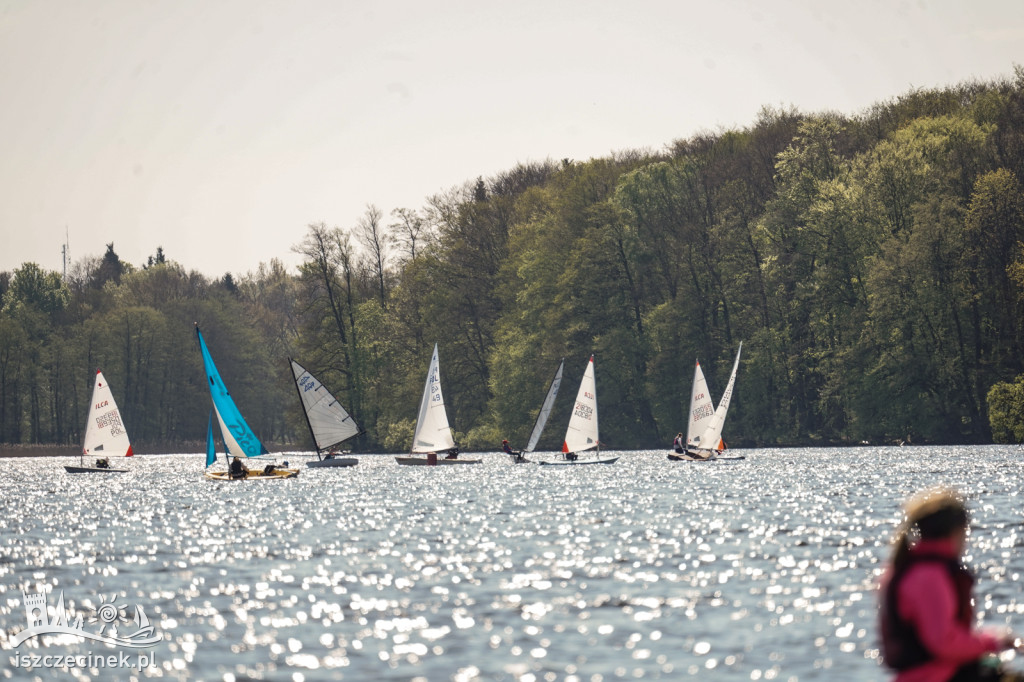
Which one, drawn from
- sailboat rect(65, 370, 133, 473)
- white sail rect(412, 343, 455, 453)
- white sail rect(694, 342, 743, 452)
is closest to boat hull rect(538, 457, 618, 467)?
white sail rect(694, 342, 743, 452)

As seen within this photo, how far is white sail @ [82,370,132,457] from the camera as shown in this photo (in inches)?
2744

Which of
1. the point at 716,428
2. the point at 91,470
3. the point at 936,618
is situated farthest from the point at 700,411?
the point at 936,618

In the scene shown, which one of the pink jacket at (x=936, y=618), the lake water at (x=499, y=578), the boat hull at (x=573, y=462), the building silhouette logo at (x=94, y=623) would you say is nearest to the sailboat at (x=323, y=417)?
the boat hull at (x=573, y=462)

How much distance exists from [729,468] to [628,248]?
32099 mm

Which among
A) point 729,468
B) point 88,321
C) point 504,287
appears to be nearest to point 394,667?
point 729,468

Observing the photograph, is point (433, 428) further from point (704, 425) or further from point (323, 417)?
point (704, 425)

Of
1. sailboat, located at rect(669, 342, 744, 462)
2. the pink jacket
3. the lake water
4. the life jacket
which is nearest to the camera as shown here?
the pink jacket

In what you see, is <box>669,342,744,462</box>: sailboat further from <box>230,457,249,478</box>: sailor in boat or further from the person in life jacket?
the person in life jacket

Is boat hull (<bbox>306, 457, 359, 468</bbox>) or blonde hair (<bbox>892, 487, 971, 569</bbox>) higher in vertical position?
boat hull (<bbox>306, 457, 359, 468</bbox>)

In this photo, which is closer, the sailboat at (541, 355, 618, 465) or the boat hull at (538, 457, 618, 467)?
the boat hull at (538, 457, 618, 467)

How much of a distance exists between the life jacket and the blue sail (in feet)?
172

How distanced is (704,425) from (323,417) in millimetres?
20348

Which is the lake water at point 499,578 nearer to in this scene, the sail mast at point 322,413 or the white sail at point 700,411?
the sail mast at point 322,413

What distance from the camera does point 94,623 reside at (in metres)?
18.6
